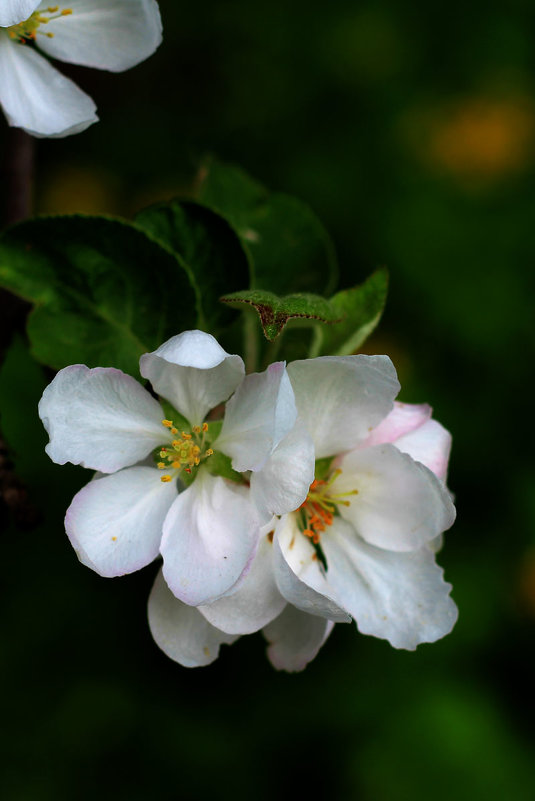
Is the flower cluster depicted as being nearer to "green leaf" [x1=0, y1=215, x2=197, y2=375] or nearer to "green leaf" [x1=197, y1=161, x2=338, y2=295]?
"green leaf" [x1=0, y1=215, x2=197, y2=375]

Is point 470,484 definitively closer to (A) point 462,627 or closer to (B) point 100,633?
(A) point 462,627

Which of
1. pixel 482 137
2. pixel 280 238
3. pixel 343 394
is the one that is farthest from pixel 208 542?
pixel 482 137

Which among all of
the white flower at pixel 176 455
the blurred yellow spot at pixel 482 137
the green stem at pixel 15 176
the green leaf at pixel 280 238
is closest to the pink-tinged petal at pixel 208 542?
the white flower at pixel 176 455

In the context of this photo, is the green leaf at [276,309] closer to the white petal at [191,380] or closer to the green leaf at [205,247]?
the white petal at [191,380]

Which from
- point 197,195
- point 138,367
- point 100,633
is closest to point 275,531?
point 138,367

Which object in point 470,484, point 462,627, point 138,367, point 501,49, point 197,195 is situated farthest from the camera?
point 501,49

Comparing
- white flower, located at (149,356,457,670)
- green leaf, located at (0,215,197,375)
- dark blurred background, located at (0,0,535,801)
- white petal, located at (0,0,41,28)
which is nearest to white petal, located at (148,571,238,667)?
white flower, located at (149,356,457,670)
